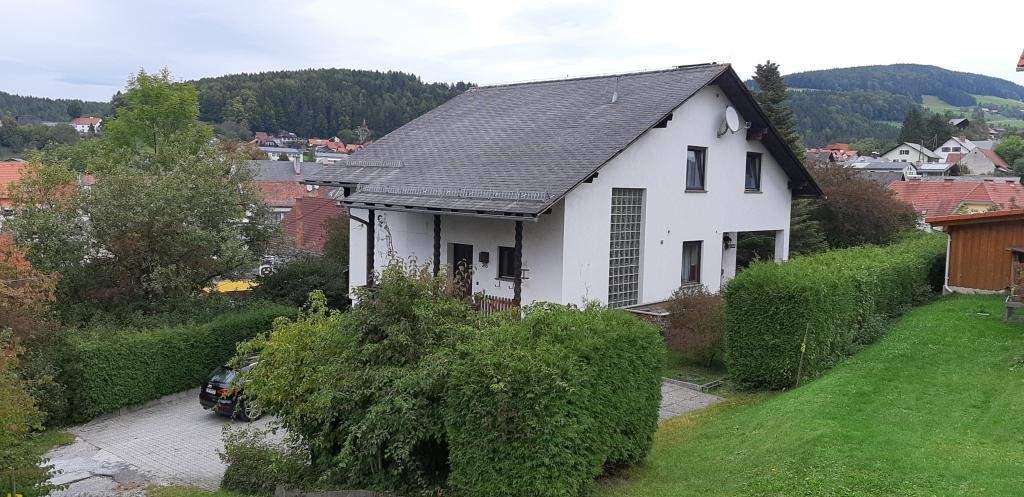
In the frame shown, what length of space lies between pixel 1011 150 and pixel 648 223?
11634 cm

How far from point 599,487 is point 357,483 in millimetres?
3019

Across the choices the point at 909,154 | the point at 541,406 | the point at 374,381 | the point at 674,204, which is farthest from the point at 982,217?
the point at 909,154

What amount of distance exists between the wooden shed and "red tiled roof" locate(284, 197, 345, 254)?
24101mm

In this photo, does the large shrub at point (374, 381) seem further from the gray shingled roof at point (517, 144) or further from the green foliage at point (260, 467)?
the gray shingled roof at point (517, 144)

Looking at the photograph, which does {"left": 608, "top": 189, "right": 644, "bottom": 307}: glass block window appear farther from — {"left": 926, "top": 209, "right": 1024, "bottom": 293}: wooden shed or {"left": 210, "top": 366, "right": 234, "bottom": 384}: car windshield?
{"left": 210, "top": 366, "right": 234, "bottom": 384}: car windshield

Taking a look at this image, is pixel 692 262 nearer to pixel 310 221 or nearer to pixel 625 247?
pixel 625 247

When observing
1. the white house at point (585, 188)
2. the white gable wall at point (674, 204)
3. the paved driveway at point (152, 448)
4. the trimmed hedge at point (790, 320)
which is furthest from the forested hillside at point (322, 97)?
the trimmed hedge at point (790, 320)

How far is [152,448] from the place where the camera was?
51.2 ft

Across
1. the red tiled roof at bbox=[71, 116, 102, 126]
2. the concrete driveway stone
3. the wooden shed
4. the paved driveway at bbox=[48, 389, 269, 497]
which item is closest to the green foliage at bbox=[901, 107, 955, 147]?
the wooden shed

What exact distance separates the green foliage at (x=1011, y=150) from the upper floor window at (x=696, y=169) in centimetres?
10650

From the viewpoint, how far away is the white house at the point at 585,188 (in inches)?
730

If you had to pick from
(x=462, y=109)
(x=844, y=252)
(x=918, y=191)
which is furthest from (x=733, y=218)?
(x=918, y=191)

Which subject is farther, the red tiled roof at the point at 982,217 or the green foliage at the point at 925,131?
the green foliage at the point at 925,131

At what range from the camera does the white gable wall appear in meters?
18.7
